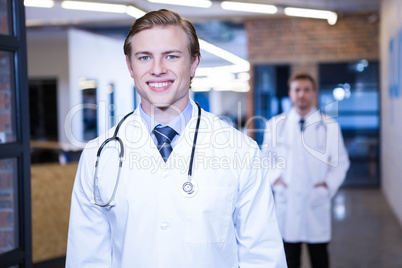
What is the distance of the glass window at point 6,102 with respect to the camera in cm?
221

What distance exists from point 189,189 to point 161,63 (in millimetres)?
415

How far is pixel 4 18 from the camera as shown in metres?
2.19

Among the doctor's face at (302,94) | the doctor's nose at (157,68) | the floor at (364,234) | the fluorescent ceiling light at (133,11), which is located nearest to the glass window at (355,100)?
the floor at (364,234)

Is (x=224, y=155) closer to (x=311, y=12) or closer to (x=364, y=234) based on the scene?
(x=364, y=234)

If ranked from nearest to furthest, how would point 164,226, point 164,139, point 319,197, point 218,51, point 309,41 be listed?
point 164,226, point 164,139, point 319,197, point 309,41, point 218,51

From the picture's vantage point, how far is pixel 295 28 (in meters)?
8.66

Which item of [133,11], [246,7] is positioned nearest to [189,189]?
[133,11]

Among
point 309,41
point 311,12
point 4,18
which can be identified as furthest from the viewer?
point 309,41

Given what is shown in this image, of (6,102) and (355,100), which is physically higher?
(355,100)

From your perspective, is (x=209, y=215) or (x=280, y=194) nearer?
(x=209, y=215)

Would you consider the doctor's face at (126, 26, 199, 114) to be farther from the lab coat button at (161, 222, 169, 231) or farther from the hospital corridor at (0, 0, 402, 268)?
the lab coat button at (161, 222, 169, 231)

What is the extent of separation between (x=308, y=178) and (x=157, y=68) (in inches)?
81.0

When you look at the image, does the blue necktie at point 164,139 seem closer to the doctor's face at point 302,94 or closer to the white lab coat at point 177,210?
the white lab coat at point 177,210

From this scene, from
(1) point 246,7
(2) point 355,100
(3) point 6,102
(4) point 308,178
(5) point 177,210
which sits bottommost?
(4) point 308,178
